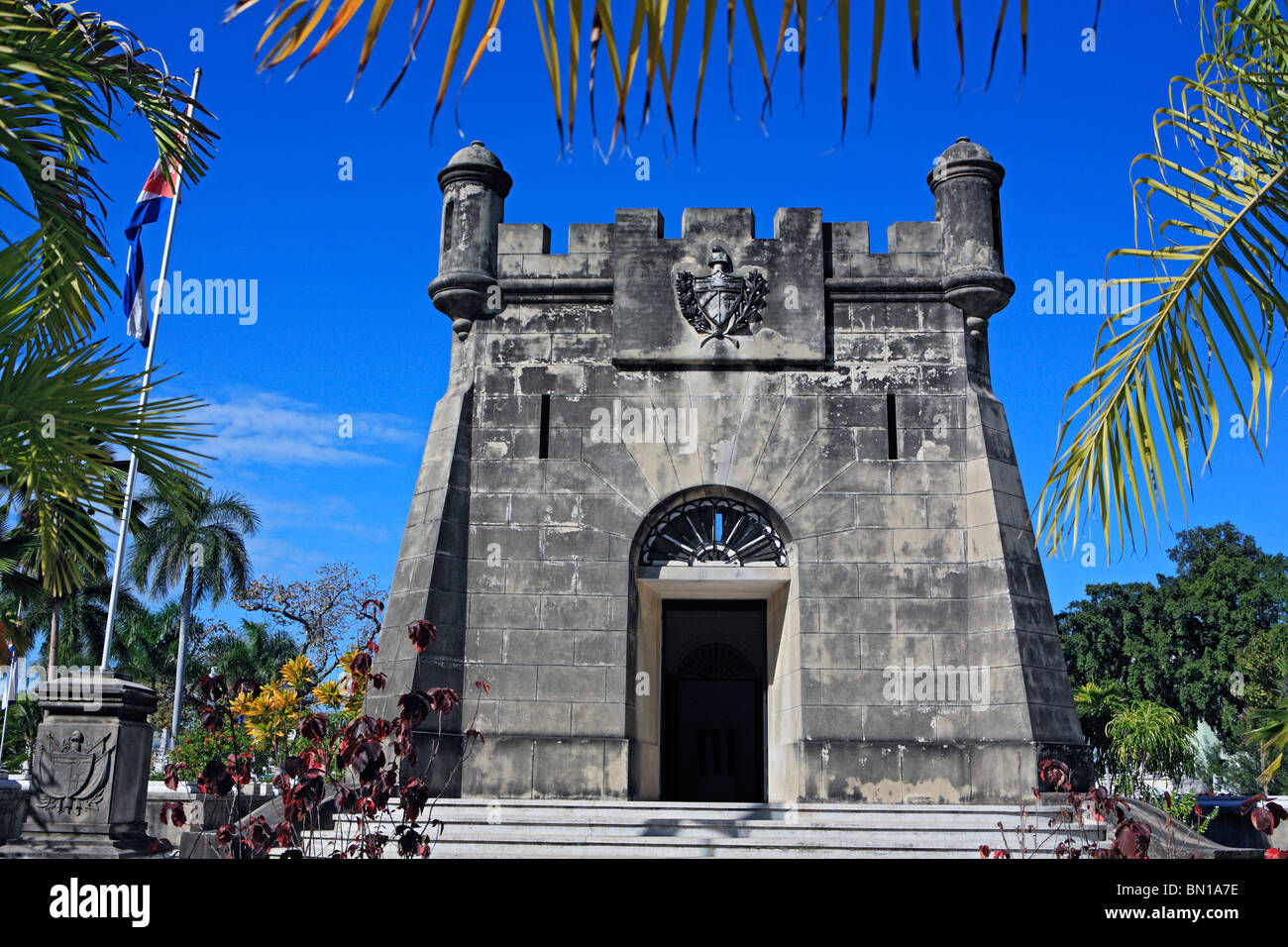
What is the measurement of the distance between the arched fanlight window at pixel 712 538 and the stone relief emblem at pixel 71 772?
7.20 m

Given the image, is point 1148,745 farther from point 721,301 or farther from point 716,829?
point 716,829

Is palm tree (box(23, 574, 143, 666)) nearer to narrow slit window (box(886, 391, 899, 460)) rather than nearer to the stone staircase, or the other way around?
the stone staircase

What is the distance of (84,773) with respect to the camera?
10.4m

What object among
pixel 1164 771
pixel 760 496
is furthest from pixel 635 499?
pixel 1164 771

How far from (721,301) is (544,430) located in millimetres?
3185

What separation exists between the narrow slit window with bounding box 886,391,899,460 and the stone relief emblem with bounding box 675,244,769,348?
2.24 meters

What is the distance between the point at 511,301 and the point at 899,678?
7744 millimetres

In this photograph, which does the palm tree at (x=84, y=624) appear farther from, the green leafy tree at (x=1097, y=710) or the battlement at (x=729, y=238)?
the green leafy tree at (x=1097, y=710)

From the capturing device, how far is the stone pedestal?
33.6 ft

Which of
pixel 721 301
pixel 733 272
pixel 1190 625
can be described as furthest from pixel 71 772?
pixel 1190 625

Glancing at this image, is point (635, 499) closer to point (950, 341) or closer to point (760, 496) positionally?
point (760, 496)

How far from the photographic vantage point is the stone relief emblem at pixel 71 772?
1031 centimetres

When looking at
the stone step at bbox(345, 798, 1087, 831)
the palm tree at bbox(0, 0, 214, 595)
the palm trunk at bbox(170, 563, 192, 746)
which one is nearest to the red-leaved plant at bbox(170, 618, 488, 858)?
the palm tree at bbox(0, 0, 214, 595)

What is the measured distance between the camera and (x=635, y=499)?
14742mm
